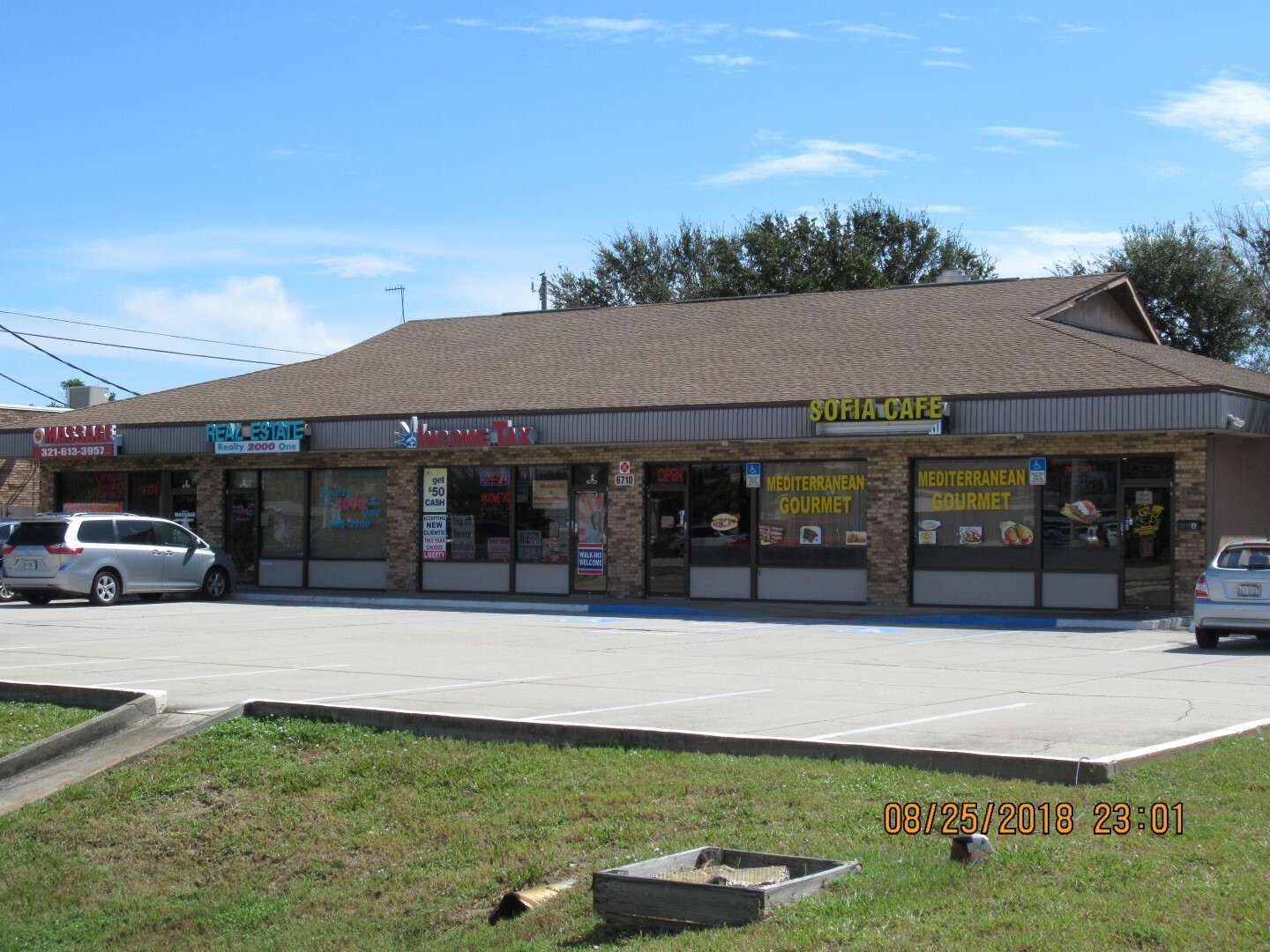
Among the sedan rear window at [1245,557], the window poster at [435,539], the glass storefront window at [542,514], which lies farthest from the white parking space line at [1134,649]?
the window poster at [435,539]

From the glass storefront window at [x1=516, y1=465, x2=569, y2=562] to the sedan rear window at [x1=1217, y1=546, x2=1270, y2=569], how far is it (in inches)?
522

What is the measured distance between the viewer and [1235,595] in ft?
58.6

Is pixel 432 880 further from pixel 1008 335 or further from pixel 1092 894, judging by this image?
pixel 1008 335

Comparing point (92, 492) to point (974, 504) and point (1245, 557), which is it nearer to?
point (974, 504)

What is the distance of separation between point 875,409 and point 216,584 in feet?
47.2

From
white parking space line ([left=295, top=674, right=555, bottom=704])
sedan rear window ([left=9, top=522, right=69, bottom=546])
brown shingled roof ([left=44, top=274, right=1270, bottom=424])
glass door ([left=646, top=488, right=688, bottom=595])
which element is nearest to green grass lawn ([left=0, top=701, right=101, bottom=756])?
white parking space line ([left=295, top=674, right=555, bottom=704])

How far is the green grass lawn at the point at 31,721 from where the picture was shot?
1166 cm

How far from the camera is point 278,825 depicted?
31.7ft

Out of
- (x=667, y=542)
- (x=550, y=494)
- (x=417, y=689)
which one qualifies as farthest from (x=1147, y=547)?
(x=417, y=689)

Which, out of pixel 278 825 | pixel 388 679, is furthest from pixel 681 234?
pixel 278 825

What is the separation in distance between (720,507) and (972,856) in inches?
785

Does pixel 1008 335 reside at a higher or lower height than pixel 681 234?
lower

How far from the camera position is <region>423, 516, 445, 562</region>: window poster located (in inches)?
1149

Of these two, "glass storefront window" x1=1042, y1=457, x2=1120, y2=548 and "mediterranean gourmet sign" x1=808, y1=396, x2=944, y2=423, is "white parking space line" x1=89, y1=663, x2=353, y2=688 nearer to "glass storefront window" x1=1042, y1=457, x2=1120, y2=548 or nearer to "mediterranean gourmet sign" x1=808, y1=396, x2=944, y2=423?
"mediterranean gourmet sign" x1=808, y1=396, x2=944, y2=423
